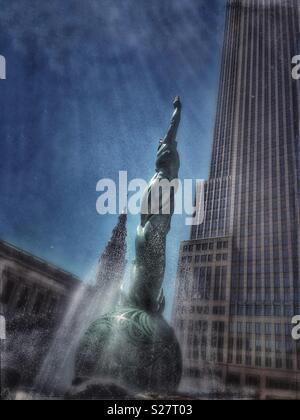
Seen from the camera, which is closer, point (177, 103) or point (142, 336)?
point (142, 336)

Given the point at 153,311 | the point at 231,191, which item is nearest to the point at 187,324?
the point at 231,191

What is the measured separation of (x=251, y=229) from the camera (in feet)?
206

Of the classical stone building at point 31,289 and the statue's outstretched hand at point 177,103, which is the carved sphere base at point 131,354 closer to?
the statue's outstretched hand at point 177,103

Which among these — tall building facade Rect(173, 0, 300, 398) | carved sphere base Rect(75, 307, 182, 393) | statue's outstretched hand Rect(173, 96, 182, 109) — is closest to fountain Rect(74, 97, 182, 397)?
carved sphere base Rect(75, 307, 182, 393)

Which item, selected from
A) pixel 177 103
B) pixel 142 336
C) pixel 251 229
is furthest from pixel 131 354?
pixel 251 229

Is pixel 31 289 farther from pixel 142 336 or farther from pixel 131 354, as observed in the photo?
pixel 131 354

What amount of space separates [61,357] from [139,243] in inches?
350

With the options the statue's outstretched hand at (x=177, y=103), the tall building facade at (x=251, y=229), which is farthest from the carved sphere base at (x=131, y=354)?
the tall building facade at (x=251, y=229)

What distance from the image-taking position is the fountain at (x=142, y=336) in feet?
35.5

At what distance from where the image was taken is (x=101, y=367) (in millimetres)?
10891

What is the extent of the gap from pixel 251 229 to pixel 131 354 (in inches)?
2192

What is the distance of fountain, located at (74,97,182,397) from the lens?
1083cm

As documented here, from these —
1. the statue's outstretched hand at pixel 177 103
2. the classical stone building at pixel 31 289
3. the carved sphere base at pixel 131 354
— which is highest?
the statue's outstretched hand at pixel 177 103
